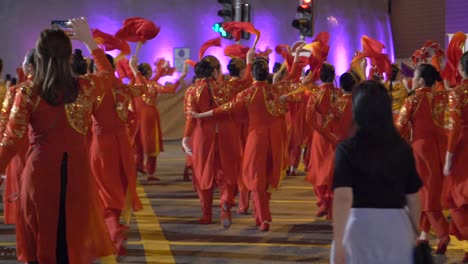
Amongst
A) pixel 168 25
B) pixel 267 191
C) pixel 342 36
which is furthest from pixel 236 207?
pixel 342 36

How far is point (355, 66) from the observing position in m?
8.67

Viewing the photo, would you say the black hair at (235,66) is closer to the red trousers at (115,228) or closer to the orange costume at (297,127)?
the red trousers at (115,228)

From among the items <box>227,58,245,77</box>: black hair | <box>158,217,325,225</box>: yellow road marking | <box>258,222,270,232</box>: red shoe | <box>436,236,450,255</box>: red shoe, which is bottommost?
<box>158,217,325,225</box>: yellow road marking

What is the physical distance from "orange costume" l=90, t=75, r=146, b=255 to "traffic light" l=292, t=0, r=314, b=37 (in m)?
9.88

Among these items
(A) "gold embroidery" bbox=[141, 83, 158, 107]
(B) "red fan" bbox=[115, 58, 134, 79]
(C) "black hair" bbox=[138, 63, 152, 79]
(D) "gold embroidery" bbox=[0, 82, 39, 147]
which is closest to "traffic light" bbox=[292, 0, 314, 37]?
(C) "black hair" bbox=[138, 63, 152, 79]

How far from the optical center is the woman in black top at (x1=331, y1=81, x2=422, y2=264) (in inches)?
149

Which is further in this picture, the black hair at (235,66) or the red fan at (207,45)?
the red fan at (207,45)

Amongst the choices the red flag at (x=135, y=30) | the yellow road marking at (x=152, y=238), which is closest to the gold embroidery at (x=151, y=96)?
the yellow road marking at (x=152, y=238)

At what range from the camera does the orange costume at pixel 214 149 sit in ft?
29.9

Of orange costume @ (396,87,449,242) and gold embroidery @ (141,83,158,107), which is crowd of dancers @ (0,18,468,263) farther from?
gold embroidery @ (141,83,158,107)

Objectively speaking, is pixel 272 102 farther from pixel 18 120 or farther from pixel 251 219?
pixel 18 120

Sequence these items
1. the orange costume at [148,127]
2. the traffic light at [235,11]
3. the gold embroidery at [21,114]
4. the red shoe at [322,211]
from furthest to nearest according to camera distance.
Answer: the traffic light at [235,11], the orange costume at [148,127], the red shoe at [322,211], the gold embroidery at [21,114]

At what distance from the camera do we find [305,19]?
674 inches

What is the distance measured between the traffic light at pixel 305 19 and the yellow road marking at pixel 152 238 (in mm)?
7232
